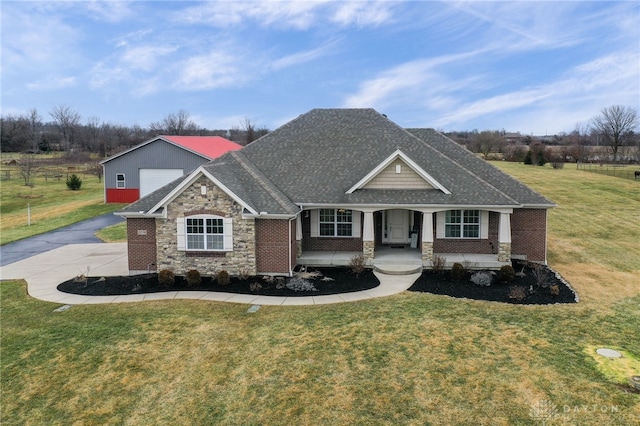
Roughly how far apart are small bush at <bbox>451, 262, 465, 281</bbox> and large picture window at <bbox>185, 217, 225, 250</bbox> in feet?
31.0

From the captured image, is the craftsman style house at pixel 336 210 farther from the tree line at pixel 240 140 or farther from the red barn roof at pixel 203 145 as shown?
the tree line at pixel 240 140

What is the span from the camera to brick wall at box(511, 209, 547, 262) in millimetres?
20062

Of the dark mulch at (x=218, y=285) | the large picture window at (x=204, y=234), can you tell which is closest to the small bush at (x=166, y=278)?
the dark mulch at (x=218, y=285)

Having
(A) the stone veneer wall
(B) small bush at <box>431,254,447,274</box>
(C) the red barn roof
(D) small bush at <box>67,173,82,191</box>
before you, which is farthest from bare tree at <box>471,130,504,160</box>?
(A) the stone veneer wall

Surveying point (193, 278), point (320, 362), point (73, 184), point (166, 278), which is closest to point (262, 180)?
point (193, 278)

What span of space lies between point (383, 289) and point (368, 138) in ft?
33.9

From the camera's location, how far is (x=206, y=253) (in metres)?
18.1

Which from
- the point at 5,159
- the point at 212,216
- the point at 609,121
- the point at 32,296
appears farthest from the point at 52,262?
the point at 609,121

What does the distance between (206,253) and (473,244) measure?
12165 mm

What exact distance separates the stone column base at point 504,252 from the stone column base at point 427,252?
116 inches

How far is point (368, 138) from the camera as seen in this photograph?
24.2 metres

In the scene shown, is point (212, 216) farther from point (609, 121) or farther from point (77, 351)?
point (609, 121)

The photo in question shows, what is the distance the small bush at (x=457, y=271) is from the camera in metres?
17.6

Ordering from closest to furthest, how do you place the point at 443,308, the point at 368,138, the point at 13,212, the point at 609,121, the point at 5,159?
the point at 443,308, the point at 368,138, the point at 13,212, the point at 5,159, the point at 609,121
